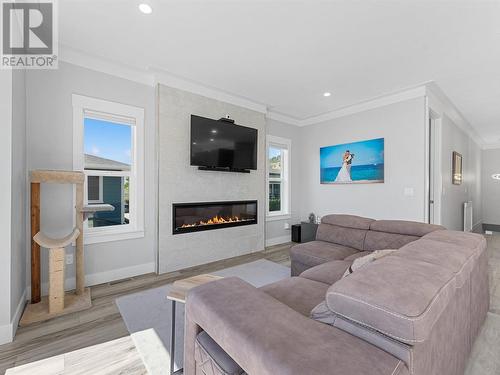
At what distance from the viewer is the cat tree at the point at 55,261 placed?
7.28ft

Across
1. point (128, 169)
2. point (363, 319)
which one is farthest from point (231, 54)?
point (363, 319)

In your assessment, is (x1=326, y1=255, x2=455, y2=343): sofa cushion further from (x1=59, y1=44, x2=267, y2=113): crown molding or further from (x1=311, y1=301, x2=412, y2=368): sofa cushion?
(x1=59, y1=44, x2=267, y2=113): crown molding

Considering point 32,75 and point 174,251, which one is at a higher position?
point 32,75

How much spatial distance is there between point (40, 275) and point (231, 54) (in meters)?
3.13

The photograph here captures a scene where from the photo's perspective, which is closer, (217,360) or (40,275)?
(217,360)

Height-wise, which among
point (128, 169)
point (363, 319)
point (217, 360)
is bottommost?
point (217, 360)

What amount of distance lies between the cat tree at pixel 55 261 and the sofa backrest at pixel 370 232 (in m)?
2.71

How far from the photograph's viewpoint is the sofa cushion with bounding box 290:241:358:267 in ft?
8.29

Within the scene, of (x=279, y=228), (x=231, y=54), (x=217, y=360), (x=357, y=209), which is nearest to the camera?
(x=217, y=360)

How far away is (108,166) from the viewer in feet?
10.0

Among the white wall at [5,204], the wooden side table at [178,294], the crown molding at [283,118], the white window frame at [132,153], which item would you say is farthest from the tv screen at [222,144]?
the wooden side table at [178,294]

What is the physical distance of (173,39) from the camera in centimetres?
248

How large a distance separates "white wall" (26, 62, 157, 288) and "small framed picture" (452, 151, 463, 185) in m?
5.68

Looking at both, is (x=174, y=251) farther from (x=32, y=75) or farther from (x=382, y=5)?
(x=382, y=5)
